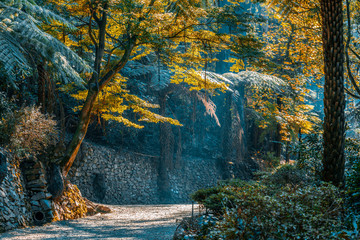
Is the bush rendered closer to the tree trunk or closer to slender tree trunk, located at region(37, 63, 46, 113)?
slender tree trunk, located at region(37, 63, 46, 113)

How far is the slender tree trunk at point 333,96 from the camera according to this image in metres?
5.86

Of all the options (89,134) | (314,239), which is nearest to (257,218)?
(314,239)

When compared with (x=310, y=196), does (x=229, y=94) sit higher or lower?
higher

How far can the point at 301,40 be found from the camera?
1188 cm

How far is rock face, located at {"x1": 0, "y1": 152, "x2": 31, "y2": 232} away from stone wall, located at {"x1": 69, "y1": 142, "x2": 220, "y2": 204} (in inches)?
202

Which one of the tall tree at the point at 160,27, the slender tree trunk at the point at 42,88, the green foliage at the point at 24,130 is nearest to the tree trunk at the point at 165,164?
the tall tree at the point at 160,27

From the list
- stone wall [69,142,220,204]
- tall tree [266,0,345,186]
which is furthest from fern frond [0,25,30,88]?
stone wall [69,142,220,204]

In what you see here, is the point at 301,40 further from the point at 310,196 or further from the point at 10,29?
the point at 10,29

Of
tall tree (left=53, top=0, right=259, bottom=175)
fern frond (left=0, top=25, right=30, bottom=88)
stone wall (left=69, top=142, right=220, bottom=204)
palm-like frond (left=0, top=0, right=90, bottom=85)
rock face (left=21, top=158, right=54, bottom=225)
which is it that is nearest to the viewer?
fern frond (left=0, top=25, right=30, bottom=88)

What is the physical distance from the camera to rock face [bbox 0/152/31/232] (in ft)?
20.0

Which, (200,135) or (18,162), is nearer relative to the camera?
(18,162)

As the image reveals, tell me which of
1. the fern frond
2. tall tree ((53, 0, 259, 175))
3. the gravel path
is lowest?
the gravel path

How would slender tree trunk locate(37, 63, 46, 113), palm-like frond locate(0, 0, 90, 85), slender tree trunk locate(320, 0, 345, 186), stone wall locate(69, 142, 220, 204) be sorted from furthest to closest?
stone wall locate(69, 142, 220, 204) → slender tree trunk locate(37, 63, 46, 113) → slender tree trunk locate(320, 0, 345, 186) → palm-like frond locate(0, 0, 90, 85)

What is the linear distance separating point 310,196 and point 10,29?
5.45m
